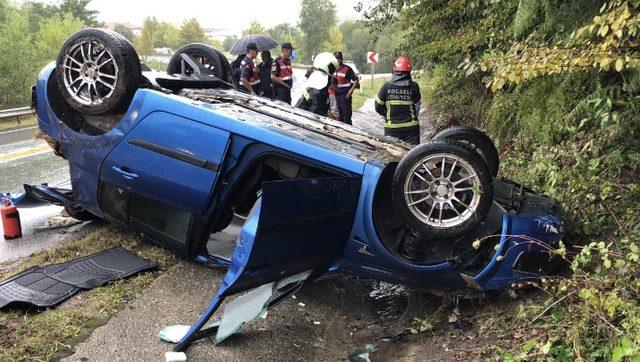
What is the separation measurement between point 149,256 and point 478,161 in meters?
2.93

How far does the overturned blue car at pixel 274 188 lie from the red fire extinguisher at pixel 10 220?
92cm

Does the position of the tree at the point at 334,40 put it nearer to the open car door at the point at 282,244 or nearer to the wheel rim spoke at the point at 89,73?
the wheel rim spoke at the point at 89,73

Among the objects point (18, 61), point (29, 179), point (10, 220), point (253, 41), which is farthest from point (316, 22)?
point (10, 220)

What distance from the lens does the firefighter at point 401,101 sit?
631 cm

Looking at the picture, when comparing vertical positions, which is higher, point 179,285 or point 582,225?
point 582,225

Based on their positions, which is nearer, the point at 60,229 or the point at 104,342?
the point at 104,342

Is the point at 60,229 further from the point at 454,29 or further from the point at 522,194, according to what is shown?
the point at 454,29

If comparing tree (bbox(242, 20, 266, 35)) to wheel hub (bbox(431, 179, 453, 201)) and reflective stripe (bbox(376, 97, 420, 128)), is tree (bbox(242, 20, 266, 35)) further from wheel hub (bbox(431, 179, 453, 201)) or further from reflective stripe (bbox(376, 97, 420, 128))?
wheel hub (bbox(431, 179, 453, 201))

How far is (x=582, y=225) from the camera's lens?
3646mm

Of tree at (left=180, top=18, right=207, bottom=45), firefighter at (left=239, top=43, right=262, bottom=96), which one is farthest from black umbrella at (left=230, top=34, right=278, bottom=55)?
tree at (left=180, top=18, right=207, bottom=45)

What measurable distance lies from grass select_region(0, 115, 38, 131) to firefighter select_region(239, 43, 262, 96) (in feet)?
28.7

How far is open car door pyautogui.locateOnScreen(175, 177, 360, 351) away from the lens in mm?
2922

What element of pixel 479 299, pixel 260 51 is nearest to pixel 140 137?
pixel 479 299

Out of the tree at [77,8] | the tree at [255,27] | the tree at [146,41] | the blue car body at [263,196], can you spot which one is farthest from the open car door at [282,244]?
the tree at [255,27]
